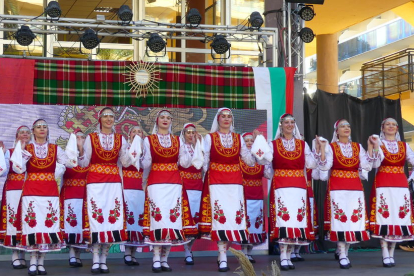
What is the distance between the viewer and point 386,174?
7828 mm

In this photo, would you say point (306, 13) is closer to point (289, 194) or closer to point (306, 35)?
point (306, 35)

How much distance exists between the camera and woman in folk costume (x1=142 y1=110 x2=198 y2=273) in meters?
7.17

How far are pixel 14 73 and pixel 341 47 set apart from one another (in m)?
23.3

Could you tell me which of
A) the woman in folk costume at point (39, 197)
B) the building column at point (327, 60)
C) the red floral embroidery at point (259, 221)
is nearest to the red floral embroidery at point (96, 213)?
the woman in folk costume at point (39, 197)

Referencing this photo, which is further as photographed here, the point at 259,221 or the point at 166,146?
the point at 259,221

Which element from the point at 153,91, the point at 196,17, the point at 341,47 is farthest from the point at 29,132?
the point at 341,47

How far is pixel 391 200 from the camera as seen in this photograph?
7.78 m

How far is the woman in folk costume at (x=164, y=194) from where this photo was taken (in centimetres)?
717

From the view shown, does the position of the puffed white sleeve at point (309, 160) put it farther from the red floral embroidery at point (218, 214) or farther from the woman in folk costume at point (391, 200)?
the red floral embroidery at point (218, 214)

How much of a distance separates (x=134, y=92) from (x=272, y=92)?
1638mm

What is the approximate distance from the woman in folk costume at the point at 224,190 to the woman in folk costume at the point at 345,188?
83 cm

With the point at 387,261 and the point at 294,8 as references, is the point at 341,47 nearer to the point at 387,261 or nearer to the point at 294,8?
the point at 294,8

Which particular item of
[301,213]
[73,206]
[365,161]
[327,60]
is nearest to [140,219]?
[73,206]

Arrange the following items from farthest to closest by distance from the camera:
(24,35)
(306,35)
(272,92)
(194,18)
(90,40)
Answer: (306,35) < (272,92) < (194,18) < (90,40) < (24,35)
